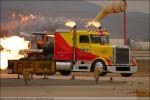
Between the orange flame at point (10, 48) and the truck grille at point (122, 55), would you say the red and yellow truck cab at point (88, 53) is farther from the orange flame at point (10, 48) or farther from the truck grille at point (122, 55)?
the orange flame at point (10, 48)

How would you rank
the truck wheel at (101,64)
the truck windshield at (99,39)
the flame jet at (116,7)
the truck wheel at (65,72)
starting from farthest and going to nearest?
the flame jet at (116,7) → the truck wheel at (65,72) → the truck windshield at (99,39) → the truck wheel at (101,64)

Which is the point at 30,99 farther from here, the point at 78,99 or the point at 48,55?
the point at 48,55

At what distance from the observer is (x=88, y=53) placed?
112ft

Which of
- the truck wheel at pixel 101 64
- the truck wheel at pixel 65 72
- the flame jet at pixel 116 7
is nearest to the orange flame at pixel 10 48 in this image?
the truck wheel at pixel 65 72

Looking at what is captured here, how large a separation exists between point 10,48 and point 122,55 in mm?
7608

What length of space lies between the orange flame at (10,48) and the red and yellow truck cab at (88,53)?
255 cm

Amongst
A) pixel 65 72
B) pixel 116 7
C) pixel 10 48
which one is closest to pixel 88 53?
pixel 65 72

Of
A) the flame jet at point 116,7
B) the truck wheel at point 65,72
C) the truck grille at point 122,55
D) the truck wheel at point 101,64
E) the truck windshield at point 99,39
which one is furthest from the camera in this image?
the flame jet at point 116,7

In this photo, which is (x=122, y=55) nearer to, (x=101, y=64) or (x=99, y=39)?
(x=101, y=64)

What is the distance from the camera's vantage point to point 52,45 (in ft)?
114

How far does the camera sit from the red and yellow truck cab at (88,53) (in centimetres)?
3409

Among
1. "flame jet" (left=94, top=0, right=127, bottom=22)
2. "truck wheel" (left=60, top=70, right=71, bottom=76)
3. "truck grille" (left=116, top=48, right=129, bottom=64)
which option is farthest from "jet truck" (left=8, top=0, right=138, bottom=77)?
"flame jet" (left=94, top=0, right=127, bottom=22)

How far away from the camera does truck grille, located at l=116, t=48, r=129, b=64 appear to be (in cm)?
3416

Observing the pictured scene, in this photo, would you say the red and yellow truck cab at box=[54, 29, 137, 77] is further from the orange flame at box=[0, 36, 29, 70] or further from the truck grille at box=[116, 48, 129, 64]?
the orange flame at box=[0, 36, 29, 70]
